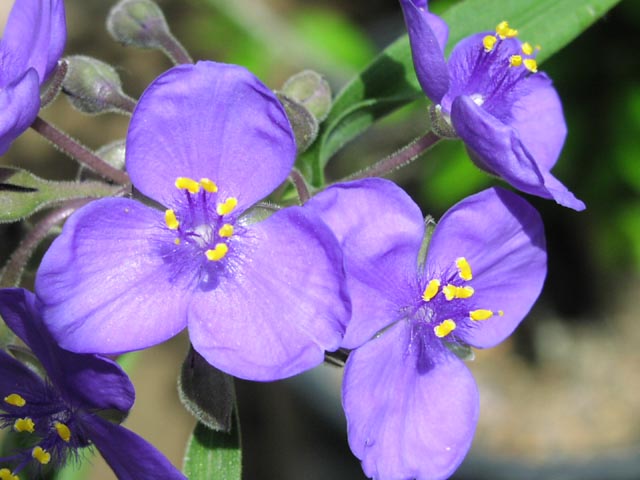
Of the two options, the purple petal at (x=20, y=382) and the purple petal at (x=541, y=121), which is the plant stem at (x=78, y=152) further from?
the purple petal at (x=541, y=121)

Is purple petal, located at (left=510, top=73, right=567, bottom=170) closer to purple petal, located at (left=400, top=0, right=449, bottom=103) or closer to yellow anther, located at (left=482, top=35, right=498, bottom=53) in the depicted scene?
yellow anther, located at (left=482, top=35, right=498, bottom=53)

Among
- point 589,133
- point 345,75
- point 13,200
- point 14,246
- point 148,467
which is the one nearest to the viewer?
point 148,467

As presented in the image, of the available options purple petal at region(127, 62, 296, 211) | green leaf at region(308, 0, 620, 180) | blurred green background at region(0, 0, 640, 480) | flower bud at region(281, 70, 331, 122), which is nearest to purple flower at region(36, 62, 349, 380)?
purple petal at region(127, 62, 296, 211)

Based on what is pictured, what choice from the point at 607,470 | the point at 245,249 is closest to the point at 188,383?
the point at 245,249

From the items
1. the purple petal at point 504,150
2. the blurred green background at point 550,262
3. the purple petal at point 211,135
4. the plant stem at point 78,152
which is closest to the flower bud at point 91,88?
the plant stem at point 78,152

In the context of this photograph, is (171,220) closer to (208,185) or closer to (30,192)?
(208,185)

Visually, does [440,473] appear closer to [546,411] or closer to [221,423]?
[221,423]
